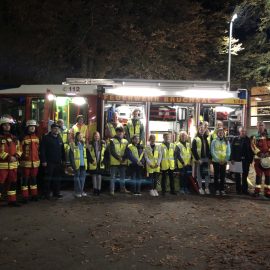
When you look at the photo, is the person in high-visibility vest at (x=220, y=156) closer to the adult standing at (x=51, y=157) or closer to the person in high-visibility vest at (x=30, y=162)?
the adult standing at (x=51, y=157)

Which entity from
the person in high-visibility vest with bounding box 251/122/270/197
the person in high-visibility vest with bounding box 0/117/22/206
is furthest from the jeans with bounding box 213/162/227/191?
the person in high-visibility vest with bounding box 0/117/22/206

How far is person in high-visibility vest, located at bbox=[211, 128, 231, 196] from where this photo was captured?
10.7m

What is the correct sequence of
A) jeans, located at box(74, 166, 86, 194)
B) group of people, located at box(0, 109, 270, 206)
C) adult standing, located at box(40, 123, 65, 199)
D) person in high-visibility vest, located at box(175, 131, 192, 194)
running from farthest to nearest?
person in high-visibility vest, located at box(175, 131, 192, 194), jeans, located at box(74, 166, 86, 194), group of people, located at box(0, 109, 270, 206), adult standing, located at box(40, 123, 65, 199)

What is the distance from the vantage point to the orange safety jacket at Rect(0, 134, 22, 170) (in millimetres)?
8953

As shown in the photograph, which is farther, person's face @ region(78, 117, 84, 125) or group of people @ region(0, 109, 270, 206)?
person's face @ region(78, 117, 84, 125)

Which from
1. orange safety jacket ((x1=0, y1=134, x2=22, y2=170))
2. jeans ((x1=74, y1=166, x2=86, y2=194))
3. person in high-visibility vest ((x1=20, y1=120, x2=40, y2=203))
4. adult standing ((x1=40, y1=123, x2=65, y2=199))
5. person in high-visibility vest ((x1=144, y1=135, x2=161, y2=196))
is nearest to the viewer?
orange safety jacket ((x1=0, y1=134, x2=22, y2=170))

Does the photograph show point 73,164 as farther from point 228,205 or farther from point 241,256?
point 241,256

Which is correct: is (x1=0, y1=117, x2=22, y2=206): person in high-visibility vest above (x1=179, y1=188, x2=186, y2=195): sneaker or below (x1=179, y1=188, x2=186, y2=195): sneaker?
above

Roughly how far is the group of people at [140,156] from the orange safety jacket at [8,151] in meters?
0.68

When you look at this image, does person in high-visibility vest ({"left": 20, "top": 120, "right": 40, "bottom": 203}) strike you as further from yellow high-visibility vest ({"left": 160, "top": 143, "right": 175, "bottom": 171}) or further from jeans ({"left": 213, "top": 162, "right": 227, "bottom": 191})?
jeans ({"left": 213, "top": 162, "right": 227, "bottom": 191})

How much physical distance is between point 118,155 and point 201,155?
85.4 inches

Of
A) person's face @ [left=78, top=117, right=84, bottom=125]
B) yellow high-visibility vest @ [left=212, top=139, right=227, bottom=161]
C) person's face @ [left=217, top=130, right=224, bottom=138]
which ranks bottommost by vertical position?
yellow high-visibility vest @ [left=212, top=139, right=227, bottom=161]

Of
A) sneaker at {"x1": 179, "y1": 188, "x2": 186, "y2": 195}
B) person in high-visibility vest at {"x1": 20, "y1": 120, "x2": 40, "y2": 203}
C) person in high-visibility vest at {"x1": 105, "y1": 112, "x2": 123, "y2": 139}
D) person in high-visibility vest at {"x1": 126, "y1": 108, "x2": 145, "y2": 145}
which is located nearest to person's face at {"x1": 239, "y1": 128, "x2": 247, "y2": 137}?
sneaker at {"x1": 179, "y1": 188, "x2": 186, "y2": 195}

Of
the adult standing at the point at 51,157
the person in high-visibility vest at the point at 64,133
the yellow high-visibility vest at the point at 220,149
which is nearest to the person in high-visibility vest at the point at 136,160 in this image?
the person in high-visibility vest at the point at 64,133
